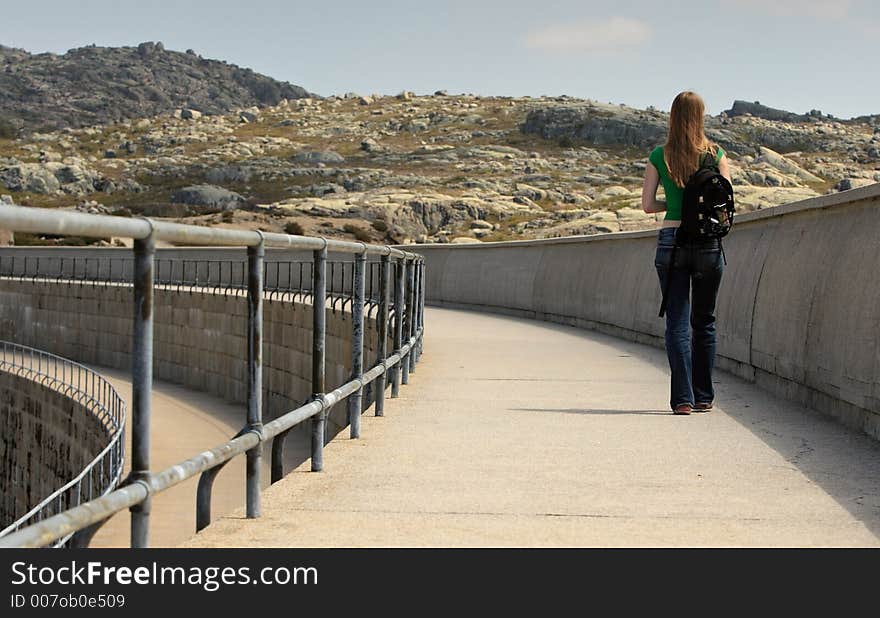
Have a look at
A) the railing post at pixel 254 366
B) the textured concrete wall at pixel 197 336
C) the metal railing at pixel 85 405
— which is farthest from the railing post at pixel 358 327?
the metal railing at pixel 85 405

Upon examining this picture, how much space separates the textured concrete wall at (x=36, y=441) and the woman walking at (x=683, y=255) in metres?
17.6

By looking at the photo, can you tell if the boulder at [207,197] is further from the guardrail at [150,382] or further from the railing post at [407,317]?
the guardrail at [150,382]

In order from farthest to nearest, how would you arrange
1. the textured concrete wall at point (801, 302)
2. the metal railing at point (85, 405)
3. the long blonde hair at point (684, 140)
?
the metal railing at point (85, 405) → the long blonde hair at point (684, 140) → the textured concrete wall at point (801, 302)

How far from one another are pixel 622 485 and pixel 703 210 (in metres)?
2.83

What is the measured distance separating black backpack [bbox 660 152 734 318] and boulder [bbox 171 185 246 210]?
8727cm

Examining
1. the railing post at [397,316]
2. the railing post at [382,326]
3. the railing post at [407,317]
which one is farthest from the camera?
the railing post at [407,317]

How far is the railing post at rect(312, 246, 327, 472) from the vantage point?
5.88 meters

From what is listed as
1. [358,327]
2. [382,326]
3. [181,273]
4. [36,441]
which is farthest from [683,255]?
[181,273]

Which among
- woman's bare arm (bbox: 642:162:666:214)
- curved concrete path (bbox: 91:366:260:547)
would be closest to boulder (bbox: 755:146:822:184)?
curved concrete path (bbox: 91:366:260:547)

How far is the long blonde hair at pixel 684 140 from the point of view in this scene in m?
8.27

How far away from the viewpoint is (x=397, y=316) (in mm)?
9266

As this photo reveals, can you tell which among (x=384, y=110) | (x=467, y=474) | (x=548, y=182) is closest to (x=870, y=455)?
(x=467, y=474)

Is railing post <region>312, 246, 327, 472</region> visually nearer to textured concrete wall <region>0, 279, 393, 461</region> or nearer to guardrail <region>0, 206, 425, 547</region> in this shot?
guardrail <region>0, 206, 425, 547</region>
